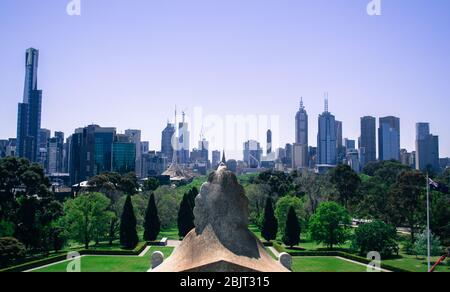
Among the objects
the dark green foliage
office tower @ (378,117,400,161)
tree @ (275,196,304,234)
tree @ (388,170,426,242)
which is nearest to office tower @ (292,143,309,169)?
office tower @ (378,117,400,161)

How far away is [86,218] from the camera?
40188 millimetres

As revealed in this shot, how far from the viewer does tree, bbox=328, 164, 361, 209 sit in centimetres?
6294

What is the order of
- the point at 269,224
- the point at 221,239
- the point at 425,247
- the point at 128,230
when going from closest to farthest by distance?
the point at 221,239 < the point at 425,247 < the point at 128,230 < the point at 269,224

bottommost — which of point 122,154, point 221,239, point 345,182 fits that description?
point 221,239

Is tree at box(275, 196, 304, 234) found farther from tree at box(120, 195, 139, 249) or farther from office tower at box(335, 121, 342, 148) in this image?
office tower at box(335, 121, 342, 148)

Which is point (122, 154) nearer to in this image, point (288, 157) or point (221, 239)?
point (288, 157)

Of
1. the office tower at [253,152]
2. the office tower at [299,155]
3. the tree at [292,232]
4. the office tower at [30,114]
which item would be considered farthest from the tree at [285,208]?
the office tower at [30,114]

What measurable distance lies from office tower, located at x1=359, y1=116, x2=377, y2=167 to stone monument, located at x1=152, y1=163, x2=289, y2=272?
16536cm

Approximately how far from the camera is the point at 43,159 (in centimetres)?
16588

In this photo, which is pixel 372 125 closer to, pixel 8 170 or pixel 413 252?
pixel 413 252

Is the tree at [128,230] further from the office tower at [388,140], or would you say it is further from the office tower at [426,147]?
the office tower at [388,140]

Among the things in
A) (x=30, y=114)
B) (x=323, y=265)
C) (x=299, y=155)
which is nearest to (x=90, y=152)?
(x=30, y=114)

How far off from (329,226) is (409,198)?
12.4m

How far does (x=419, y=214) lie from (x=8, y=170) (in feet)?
135
